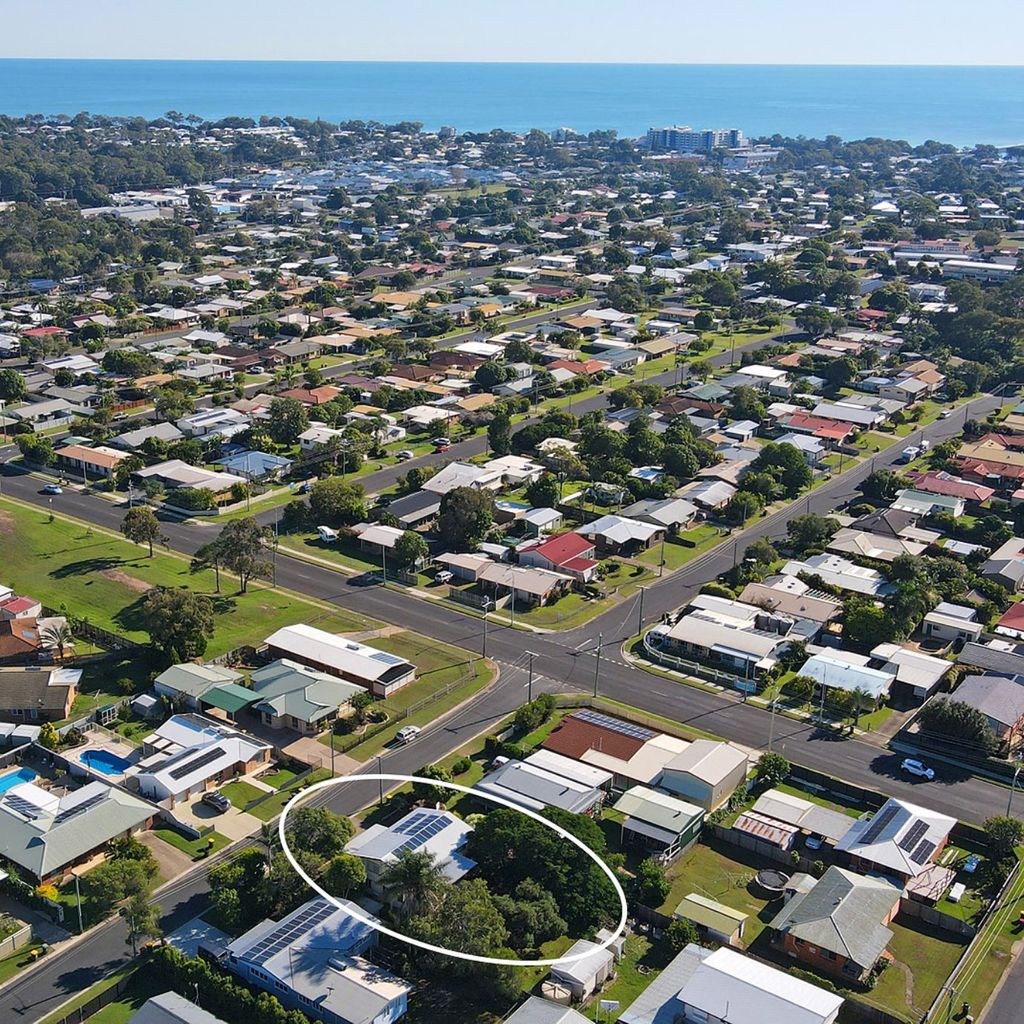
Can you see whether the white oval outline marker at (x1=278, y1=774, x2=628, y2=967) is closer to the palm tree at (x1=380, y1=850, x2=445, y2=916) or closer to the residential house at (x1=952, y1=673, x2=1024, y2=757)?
the palm tree at (x1=380, y1=850, x2=445, y2=916)

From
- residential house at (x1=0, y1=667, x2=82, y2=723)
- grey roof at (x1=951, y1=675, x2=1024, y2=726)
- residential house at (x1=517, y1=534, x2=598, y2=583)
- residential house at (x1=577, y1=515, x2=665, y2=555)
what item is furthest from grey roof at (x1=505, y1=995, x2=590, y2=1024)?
residential house at (x1=577, y1=515, x2=665, y2=555)

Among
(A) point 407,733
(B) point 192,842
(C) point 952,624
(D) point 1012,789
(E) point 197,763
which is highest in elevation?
(C) point 952,624

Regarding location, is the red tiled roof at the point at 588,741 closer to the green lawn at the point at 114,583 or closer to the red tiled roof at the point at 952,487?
the green lawn at the point at 114,583

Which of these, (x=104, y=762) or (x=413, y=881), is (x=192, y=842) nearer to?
(x=104, y=762)

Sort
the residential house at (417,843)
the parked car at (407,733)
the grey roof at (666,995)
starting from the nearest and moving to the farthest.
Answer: the grey roof at (666,995)
the residential house at (417,843)
the parked car at (407,733)

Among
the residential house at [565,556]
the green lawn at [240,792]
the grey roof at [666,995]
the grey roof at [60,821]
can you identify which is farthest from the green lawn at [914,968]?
the residential house at [565,556]

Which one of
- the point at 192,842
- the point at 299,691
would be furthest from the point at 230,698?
the point at 192,842

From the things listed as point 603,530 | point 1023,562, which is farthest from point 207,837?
point 1023,562
